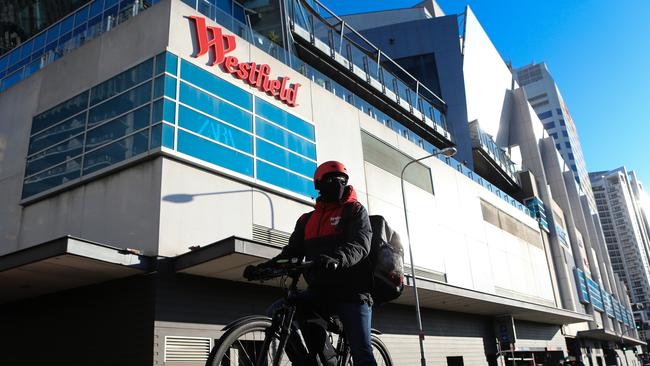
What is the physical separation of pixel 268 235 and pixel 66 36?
34.9 feet

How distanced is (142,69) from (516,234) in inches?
1127

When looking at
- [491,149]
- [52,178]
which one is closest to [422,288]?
[52,178]

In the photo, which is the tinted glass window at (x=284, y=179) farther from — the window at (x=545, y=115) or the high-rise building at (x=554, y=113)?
the window at (x=545, y=115)

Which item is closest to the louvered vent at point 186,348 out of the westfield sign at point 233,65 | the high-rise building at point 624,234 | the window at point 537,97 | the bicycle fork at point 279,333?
the westfield sign at point 233,65

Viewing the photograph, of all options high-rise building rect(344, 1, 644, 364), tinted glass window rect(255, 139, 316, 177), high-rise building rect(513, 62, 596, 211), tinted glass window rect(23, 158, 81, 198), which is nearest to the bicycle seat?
tinted glass window rect(255, 139, 316, 177)

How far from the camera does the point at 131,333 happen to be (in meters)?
11.9

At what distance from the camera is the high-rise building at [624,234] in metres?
139

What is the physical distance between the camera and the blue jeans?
347 centimetres

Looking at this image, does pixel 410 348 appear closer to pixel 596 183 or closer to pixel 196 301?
pixel 196 301

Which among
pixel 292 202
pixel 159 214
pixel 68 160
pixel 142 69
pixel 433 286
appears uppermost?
pixel 142 69

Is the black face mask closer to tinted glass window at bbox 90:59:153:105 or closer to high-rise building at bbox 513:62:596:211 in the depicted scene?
tinted glass window at bbox 90:59:153:105

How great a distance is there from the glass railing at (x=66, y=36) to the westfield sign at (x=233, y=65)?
217 centimetres

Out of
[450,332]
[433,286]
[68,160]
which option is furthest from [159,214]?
[450,332]

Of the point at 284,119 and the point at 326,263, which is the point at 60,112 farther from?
the point at 326,263
